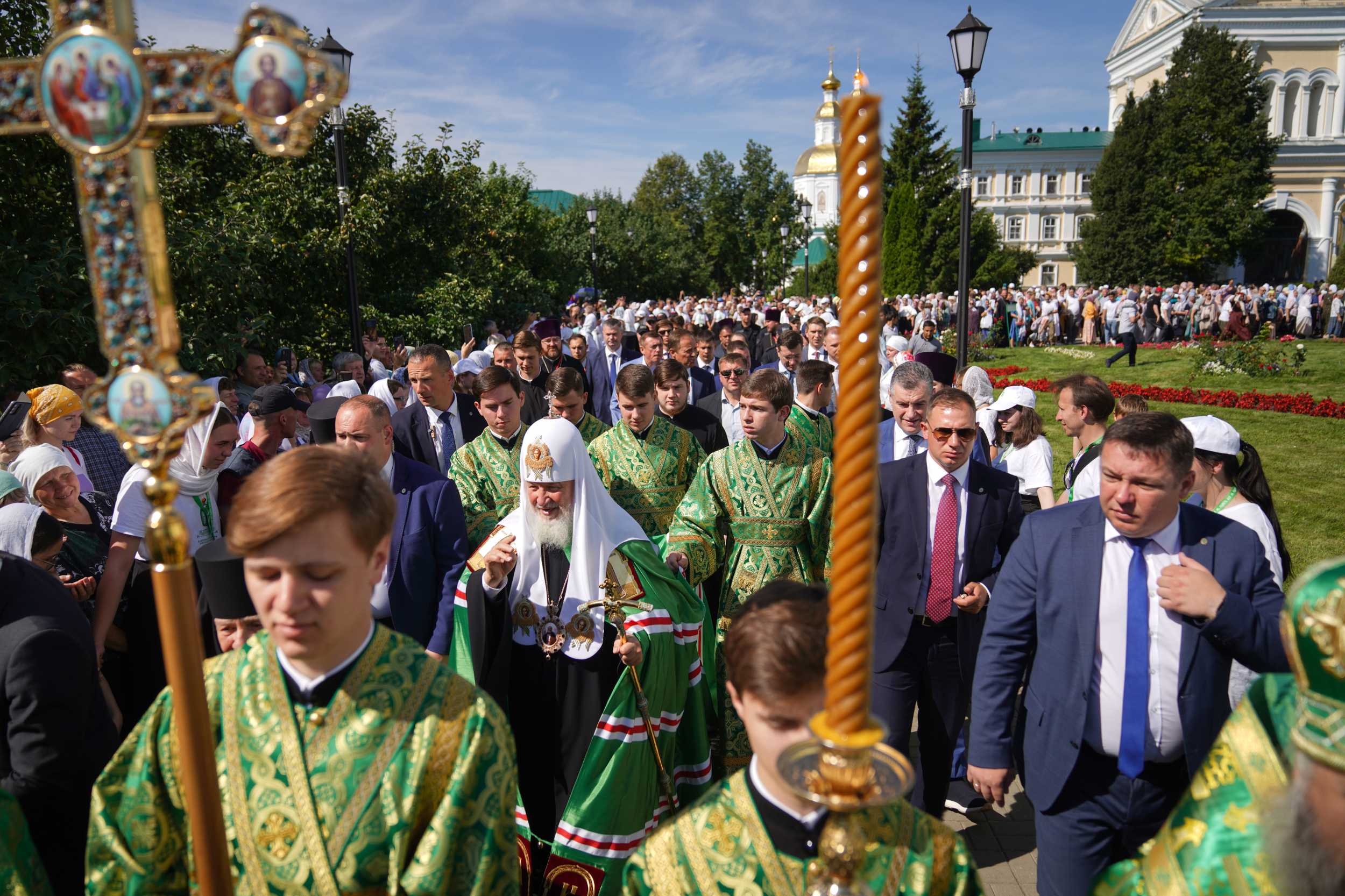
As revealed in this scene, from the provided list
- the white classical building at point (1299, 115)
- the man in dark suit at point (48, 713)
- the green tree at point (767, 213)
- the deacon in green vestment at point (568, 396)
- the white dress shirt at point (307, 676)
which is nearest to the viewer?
the white dress shirt at point (307, 676)

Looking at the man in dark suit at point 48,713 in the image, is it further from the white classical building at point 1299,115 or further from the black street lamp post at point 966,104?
the white classical building at point 1299,115

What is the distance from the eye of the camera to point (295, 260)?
1330 cm

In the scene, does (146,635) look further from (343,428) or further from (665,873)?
(665,873)

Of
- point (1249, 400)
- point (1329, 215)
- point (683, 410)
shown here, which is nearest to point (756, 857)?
point (683, 410)

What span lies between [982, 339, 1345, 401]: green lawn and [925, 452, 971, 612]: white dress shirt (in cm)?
1784

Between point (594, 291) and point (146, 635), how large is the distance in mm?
25319

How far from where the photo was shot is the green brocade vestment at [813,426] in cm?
632

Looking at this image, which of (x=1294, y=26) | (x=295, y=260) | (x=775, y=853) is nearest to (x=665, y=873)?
(x=775, y=853)

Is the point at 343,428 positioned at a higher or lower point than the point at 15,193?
lower

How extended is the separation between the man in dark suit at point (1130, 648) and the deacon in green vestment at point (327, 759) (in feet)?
6.92

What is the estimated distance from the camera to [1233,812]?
67.6 inches

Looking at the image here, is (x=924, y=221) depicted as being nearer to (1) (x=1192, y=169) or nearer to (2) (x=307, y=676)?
(1) (x=1192, y=169)

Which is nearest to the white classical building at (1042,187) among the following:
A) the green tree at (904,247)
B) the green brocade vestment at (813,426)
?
the green tree at (904,247)

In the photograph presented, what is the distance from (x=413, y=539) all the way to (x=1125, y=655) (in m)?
3.16
